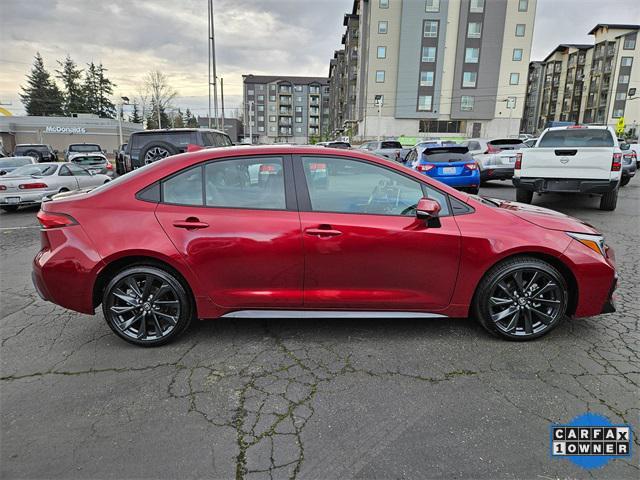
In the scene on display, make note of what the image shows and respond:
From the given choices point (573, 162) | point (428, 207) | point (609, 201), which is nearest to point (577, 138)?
point (573, 162)

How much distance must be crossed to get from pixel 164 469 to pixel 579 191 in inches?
340

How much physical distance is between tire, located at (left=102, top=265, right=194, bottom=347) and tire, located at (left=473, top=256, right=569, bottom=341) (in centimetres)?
245

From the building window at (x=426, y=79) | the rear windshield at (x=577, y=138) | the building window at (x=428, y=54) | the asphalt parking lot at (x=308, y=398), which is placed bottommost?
the asphalt parking lot at (x=308, y=398)

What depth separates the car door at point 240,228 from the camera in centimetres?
298

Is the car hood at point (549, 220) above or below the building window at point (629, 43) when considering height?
below

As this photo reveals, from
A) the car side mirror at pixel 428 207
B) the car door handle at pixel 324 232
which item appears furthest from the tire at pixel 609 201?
the car door handle at pixel 324 232

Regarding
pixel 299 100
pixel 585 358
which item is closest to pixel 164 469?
pixel 585 358

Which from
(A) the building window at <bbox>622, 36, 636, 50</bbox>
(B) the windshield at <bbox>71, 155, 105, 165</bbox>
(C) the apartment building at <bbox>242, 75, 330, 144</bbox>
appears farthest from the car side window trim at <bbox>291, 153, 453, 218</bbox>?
(C) the apartment building at <bbox>242, 75, 330, 144</bbox>

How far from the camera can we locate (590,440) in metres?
2.23

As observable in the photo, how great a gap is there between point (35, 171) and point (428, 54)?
47.1m

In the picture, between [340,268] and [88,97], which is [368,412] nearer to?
[340,268]

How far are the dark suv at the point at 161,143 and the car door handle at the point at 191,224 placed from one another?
6.50 metres

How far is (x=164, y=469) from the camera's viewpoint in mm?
2035

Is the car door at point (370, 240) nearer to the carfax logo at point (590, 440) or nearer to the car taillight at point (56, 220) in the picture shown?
the carfax logo at point (590, 440)
